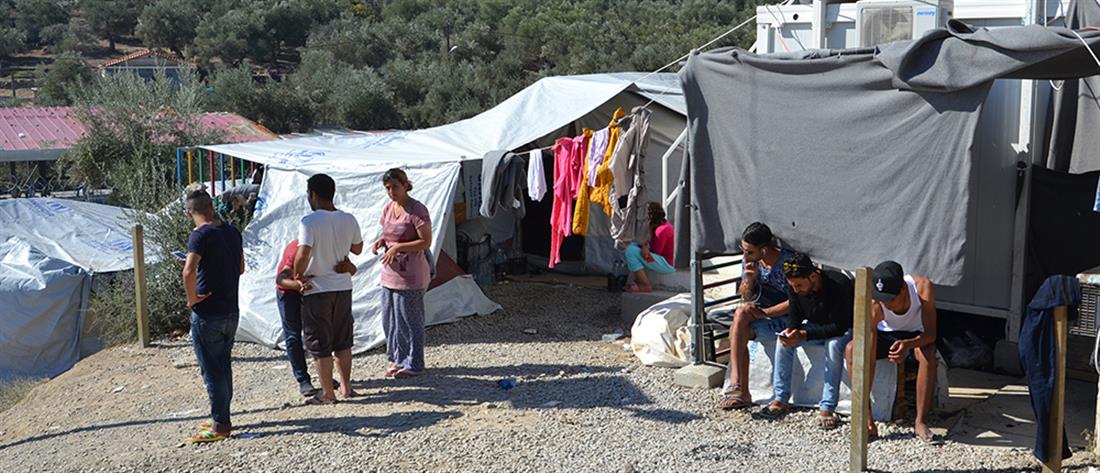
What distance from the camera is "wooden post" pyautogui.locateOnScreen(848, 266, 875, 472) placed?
5.28m

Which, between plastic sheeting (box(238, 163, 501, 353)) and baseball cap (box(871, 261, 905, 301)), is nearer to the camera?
baseball cap (box(871, 261, 905, 301))

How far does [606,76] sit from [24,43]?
1584 inches

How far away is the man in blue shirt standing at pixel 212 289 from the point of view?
620cm

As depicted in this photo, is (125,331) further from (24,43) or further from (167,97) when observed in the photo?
(24,43)

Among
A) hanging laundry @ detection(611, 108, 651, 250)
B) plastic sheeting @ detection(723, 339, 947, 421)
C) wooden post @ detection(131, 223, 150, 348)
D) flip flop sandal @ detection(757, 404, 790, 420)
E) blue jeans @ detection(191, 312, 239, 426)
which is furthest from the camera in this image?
wooden post @ detection(131, 223, 150, 348)

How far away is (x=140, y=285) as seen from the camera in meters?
9.66

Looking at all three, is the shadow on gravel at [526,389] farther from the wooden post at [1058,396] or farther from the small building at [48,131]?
the small building at [48,131]

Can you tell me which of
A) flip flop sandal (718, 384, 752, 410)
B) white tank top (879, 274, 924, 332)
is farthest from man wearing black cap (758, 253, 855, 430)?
flip flop sandal (718, 384, 752, 410)

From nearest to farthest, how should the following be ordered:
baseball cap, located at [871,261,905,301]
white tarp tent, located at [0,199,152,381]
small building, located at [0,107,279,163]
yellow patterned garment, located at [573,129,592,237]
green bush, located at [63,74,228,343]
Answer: baseball cap, located at [871,261,905,301] → yellow patterned garment, located at [573,129,592,237] → white tarp tent, located at [0,199,152,381] → green bush, located at [63,74,228,343] → small building, located at [0,107,279,163]

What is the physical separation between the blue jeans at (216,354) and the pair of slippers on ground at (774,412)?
310cm

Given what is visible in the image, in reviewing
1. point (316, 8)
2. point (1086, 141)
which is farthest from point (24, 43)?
point (1086, 141)

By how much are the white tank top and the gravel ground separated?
2.00 ft

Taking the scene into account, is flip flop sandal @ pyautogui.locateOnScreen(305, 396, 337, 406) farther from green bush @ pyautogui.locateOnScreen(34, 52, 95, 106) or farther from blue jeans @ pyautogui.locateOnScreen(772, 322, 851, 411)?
green bush @ pyautogui.locateOnScreen(34, 52, 95, 106)

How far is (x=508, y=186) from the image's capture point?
31.2 feet
